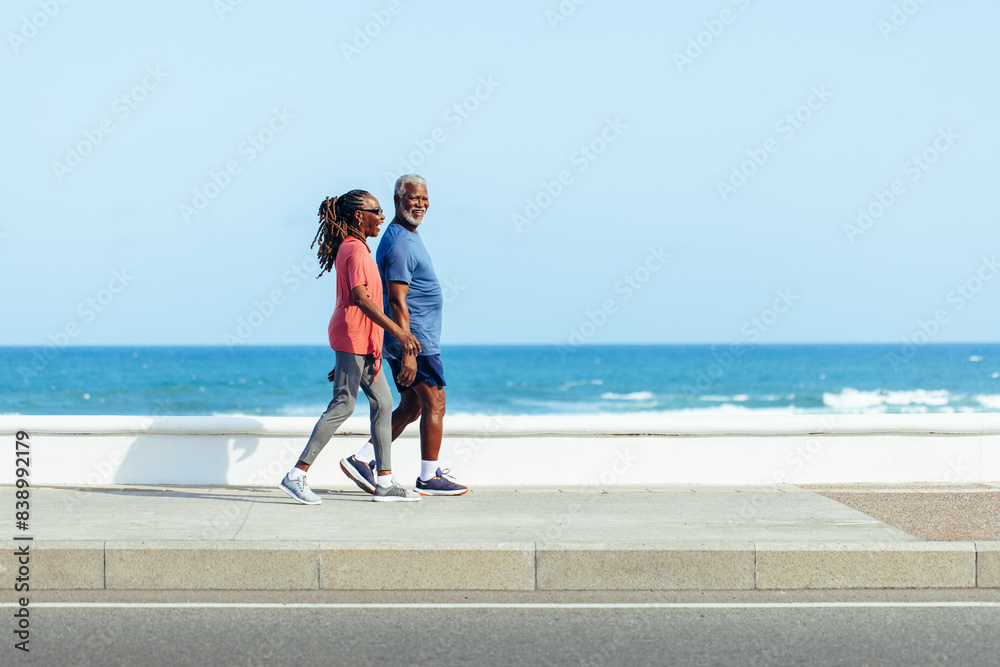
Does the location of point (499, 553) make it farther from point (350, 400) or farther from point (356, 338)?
point (356, 338)

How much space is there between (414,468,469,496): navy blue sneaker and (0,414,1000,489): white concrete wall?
0.53 m

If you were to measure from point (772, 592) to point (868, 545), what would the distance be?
1.83 ft

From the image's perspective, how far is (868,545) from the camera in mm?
4871

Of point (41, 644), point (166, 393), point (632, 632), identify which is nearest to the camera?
point (41, 644)

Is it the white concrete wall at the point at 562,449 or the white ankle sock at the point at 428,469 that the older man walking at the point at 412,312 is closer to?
the white ankle sock at the point at 428,469

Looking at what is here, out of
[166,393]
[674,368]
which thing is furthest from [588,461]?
[674,368]

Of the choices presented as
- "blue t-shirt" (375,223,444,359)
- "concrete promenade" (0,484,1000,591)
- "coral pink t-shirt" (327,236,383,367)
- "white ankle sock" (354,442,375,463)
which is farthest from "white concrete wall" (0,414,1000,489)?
"concrete promenade" (0,484,1000,591)

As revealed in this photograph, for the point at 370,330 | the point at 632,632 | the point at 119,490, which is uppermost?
the point at 370,330

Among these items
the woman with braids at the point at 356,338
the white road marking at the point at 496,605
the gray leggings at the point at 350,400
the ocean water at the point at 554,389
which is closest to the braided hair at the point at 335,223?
the woman with braids at the point at 356,338

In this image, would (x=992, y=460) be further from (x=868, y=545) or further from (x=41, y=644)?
(x=41, y=644)

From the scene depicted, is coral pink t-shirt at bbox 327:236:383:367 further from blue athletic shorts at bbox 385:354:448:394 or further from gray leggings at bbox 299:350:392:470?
blue athletic shorts at bbox 385:354:448:394

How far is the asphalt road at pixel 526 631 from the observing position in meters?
3.69

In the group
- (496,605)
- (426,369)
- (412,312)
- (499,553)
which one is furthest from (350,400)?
(496,605)

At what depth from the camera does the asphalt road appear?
12.1 ft
